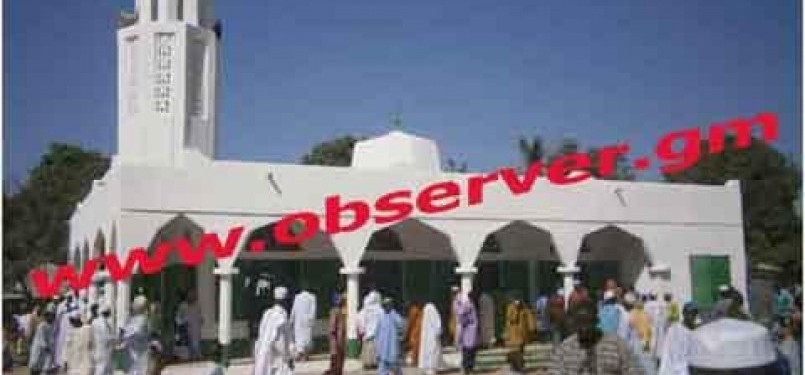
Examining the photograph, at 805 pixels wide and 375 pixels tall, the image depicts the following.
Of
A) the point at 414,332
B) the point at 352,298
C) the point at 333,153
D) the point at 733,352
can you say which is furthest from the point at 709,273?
the point at 333,153

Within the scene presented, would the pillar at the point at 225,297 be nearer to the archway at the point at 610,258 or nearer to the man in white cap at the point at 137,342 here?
the man in white cap at the point at 137,342

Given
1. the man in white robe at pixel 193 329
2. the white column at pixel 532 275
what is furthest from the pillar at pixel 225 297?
the white column at pixel 532 275

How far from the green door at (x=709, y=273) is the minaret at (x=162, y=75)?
5.62 metres

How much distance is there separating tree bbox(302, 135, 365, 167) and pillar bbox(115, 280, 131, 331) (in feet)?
41.6

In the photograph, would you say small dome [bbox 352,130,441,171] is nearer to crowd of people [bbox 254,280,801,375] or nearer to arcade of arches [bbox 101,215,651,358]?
arcade of arches [bbox 101,215,651,358]

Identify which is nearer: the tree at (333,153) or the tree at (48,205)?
the tree at (48,205)

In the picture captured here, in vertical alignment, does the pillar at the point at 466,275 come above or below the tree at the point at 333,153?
below

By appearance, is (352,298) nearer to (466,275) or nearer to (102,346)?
(466,275)

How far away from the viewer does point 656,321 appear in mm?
9414

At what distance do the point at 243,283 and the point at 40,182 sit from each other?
310 cm

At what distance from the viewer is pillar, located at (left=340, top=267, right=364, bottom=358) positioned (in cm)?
1022

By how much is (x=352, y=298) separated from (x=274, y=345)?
3.10m

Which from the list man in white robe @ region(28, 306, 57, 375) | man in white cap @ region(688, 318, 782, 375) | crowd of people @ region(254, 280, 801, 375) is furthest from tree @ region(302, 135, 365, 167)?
man in white cap @ region(688, 318, 782, 375)

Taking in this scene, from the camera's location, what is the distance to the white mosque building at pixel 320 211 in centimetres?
964
